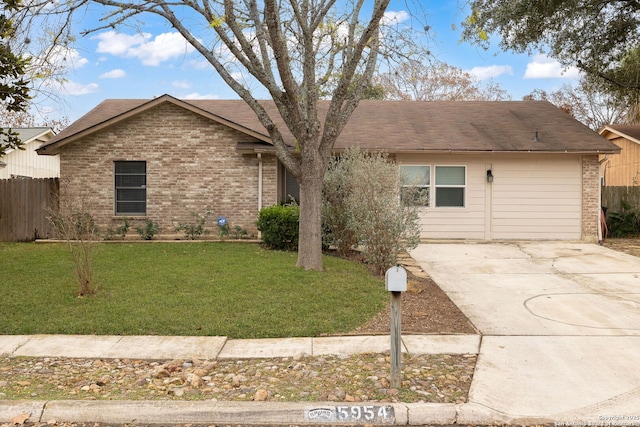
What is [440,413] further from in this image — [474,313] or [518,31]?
[518,31]

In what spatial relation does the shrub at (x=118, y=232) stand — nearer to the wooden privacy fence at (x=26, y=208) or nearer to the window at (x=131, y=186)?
the window at (x=131, y=186)

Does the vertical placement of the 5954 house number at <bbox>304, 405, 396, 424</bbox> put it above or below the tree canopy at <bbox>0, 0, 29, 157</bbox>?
below

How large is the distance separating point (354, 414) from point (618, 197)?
671 inches

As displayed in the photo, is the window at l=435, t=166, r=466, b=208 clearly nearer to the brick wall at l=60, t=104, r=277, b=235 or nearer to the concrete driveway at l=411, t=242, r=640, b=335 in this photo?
the concrete driveway at l=411, t=242, r=640, b=335

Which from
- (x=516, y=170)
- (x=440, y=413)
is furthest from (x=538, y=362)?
(x=516, y=170)

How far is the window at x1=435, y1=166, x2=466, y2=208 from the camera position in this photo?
48.6 feet

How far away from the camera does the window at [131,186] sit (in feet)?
47.1

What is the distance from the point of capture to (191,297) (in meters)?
7.46

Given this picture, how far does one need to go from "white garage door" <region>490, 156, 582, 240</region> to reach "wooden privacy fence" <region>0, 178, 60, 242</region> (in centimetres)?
1302

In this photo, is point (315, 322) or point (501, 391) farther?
point (315, 322)

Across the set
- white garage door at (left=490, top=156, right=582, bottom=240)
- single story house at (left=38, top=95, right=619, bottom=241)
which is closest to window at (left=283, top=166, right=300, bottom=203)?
single story house at (left=38, top=95, right=619, bottom=241)

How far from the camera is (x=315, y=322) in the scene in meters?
6.43

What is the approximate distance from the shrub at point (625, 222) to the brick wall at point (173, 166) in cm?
1204

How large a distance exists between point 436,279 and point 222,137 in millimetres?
7611
